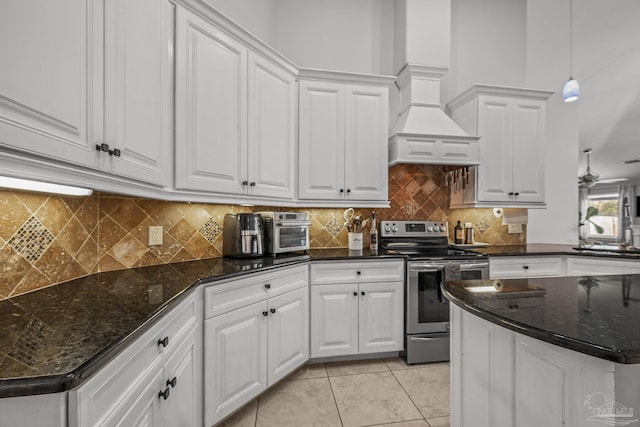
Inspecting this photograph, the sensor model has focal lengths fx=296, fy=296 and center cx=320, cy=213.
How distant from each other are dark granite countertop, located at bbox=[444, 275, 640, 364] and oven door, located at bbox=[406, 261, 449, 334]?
1043 millimetres

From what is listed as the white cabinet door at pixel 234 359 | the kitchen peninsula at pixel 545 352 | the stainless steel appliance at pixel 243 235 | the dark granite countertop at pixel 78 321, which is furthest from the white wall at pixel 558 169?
the dark granite countertop at pixel 78 321

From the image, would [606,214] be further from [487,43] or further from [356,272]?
[356,272]

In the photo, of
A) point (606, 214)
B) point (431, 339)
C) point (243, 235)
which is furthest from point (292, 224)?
point (606, 214)

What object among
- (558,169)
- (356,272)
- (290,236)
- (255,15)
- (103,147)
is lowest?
(356,272)

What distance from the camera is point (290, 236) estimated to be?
2381 mm

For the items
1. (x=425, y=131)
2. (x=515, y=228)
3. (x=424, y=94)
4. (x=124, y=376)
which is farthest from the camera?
(x=515, y=228)

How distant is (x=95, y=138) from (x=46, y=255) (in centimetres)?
68

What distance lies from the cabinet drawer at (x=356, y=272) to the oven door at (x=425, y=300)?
11 centimetres

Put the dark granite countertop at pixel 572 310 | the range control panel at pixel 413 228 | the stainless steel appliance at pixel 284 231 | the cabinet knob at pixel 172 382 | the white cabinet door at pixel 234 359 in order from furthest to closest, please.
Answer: the range control panel at pixel 413 228 < the stainless steel appliance at pixel 284 231 < the white cabinet door at pixel 234 359 < the cabinet knob at pixel 172 382 < the dark granite countertop at pixel 572 310

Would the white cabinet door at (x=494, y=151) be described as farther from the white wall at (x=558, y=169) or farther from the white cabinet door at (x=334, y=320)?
the white cabinet door at (x=334, y=320)

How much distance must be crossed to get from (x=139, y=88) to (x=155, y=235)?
0.96 meters

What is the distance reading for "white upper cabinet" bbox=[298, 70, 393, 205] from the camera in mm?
2574

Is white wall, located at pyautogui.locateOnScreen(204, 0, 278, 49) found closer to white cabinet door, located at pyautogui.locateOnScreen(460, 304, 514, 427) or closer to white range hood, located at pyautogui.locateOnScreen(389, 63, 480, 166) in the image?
white range hood, located at pyautogui.locateOnScreen(389, 63, 480, 166)

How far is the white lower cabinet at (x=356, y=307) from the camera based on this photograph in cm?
233
